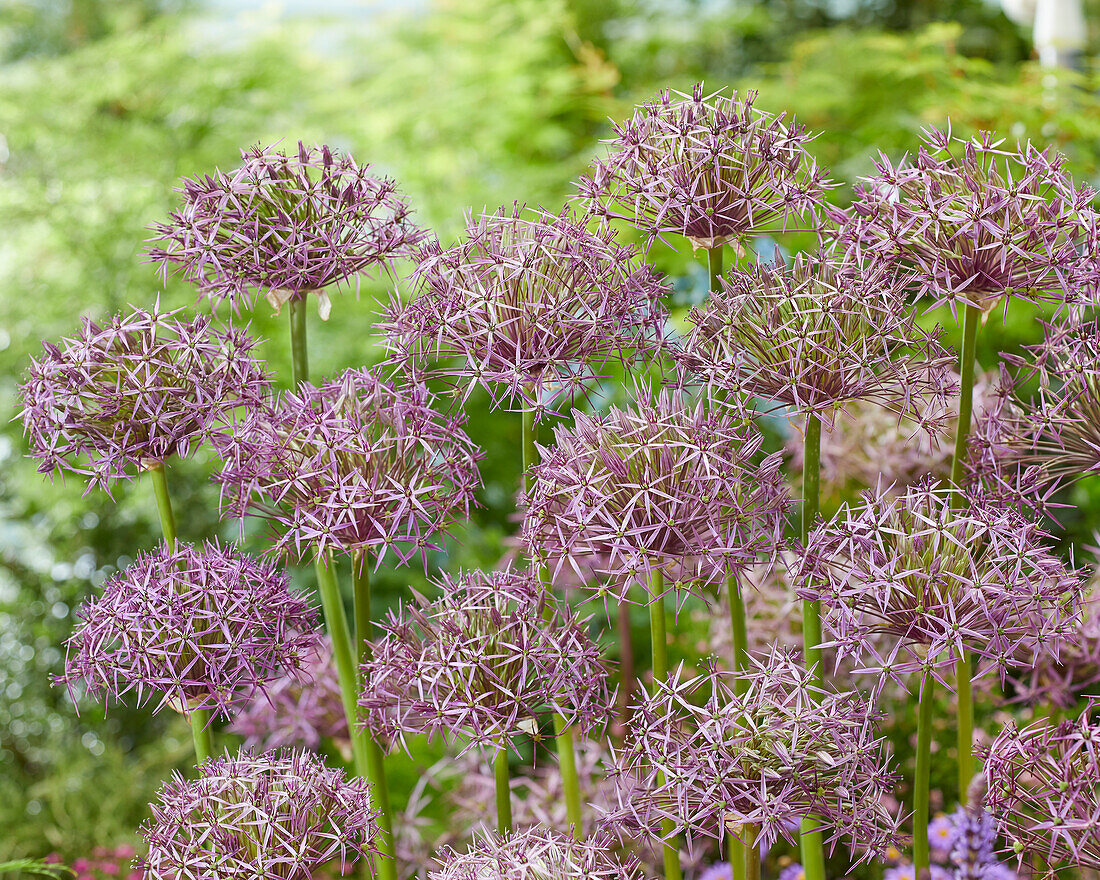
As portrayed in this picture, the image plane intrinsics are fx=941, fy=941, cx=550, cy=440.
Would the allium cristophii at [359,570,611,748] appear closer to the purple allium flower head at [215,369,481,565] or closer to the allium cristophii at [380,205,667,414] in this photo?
the purple allium flower head at [215,369,481,565]

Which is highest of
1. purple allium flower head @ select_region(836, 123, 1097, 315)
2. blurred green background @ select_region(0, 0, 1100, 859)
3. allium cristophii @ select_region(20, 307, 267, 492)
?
purple allium flower head @ select_region(836, 123, 1097, 315)

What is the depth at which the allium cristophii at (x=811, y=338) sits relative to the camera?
1259 millimetres

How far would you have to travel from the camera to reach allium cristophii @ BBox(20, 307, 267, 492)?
140 cm

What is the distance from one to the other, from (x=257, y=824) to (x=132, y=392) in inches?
25.1

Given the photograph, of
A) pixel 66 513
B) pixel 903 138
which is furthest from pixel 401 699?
pixel 903 138

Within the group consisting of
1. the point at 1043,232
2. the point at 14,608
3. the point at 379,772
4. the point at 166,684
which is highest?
the point at 1043,232

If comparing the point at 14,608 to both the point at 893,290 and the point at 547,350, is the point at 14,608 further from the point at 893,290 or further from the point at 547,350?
the point at 893,290

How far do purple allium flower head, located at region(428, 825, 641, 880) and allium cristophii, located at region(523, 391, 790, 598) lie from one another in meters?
0.35

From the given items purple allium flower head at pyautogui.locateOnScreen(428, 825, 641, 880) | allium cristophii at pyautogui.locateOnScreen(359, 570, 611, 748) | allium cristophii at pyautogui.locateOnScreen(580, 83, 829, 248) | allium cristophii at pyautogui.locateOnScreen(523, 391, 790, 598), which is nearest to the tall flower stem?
allium cristophii at pyautogui.locateOnScreen(359, 570, 611, 748)

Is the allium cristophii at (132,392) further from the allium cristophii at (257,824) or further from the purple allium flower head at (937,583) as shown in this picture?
the purple allium flower head at (937,583)

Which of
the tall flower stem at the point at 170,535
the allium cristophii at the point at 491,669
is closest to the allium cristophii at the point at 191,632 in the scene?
the tall flower stem at the point at 170,535

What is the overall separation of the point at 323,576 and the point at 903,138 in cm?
371

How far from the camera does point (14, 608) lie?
369 centimetres

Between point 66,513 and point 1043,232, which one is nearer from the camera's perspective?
point 1043,232
